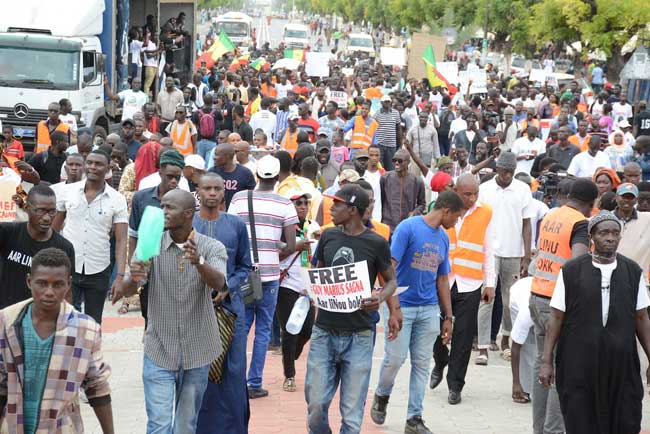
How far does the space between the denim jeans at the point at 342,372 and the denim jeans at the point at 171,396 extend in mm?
842

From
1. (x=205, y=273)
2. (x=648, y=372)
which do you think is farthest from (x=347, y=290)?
(x=648, y=372)

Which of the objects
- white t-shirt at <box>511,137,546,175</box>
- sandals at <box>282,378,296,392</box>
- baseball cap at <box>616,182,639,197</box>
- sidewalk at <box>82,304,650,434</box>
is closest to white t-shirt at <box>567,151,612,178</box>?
white t-shirt at <box>511,137,546,175</box>

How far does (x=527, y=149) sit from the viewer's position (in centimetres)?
1988

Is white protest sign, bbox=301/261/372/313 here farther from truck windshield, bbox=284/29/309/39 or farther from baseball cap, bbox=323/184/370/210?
truck windshield, bbox=284/29/309/39

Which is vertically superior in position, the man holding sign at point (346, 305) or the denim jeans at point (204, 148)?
the man holding sign at point (346, 305)

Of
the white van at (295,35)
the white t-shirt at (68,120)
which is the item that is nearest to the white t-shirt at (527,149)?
the white t-shirt at (68,120)

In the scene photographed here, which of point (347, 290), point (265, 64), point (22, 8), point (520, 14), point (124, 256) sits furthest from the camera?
point (520, 14)

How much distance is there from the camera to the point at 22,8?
893 inches

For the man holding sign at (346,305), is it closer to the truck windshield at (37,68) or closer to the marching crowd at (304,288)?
the marching crowd at (304,288)

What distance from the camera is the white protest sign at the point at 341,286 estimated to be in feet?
24.9

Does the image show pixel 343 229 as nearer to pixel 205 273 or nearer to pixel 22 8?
pixel 205 273

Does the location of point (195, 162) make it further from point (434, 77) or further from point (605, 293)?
point (434, 77)

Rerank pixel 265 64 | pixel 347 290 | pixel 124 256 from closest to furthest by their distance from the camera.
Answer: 1. pixel 347 290
2. pixel 124 256
3. pixel 265 64

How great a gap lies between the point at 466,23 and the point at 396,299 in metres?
59.7
